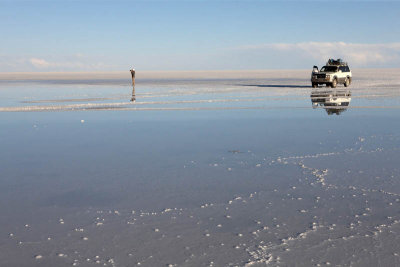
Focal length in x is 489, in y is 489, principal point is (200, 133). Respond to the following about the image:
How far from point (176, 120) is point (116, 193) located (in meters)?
9.25

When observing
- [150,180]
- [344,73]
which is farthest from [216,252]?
[344,73]

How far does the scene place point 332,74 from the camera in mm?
35625

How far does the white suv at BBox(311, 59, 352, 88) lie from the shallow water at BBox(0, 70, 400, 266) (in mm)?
22263

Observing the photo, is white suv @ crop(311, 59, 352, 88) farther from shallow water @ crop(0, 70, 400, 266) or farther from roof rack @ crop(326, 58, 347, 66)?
shallow water @ crop(0, 70, 400, 266)

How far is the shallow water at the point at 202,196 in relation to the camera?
482 cm

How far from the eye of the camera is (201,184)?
7.52 metres

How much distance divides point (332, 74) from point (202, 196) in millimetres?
30784

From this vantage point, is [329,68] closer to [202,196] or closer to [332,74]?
[332,74]

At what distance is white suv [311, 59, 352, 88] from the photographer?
116ft

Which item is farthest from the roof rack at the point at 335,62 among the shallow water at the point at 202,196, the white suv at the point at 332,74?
the shallow water at the point at 202,196

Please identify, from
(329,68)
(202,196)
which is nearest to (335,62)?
(329,68)

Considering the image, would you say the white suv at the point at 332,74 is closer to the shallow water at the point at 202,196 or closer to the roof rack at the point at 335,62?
the roof rack at the point at 335,62

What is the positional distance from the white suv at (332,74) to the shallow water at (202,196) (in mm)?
22263

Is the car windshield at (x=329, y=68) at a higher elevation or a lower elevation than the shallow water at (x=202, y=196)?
higher
